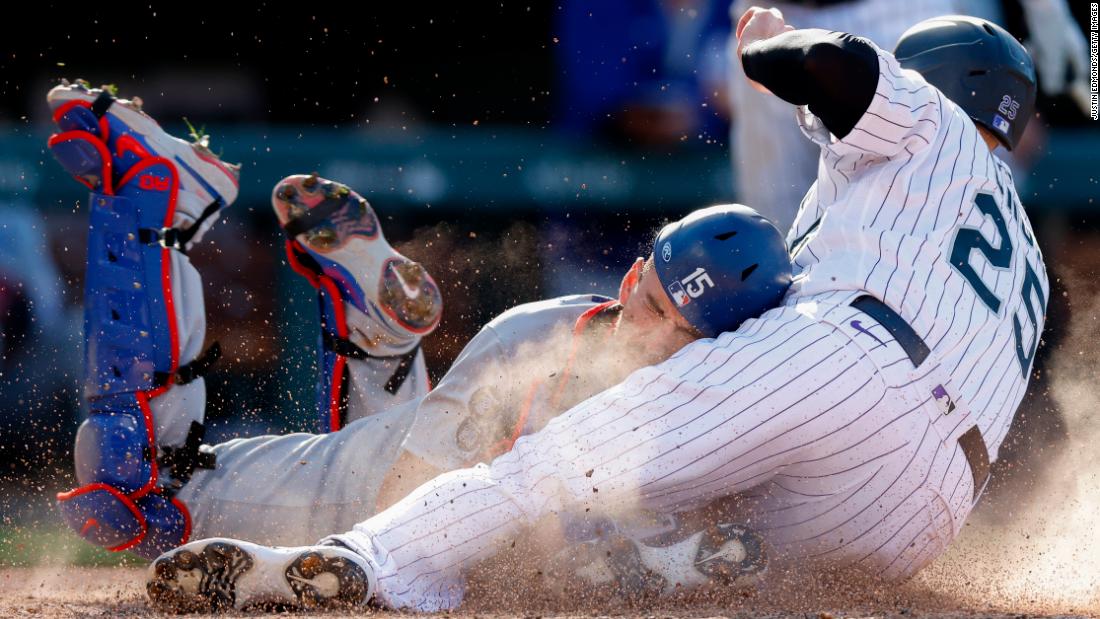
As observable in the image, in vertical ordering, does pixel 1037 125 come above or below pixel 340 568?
below

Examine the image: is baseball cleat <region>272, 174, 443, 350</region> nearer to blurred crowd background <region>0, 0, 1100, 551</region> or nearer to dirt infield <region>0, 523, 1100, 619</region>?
dirt infield <region>0, 523, 1100, 619</region>

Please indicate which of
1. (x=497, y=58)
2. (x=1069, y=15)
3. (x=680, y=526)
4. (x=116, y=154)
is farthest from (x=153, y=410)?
(x=1069, y=15)

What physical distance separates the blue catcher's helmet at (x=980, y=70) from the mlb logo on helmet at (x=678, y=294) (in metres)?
0.91

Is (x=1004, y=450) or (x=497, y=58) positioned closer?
(x=1004, y=450)

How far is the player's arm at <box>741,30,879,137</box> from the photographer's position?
2586 mm

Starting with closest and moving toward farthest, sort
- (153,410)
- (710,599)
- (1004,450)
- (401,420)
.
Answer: (710,599)
(401,420)
(153,410)
(1004,450)

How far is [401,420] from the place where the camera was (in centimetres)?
322

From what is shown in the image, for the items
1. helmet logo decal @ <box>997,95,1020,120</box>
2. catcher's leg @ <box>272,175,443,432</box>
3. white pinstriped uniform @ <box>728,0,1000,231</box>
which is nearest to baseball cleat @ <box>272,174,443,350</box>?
catcher's leg @ <box>272,175,443,432</box>

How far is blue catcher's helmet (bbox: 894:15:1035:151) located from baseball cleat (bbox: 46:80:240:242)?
1953 millimetres

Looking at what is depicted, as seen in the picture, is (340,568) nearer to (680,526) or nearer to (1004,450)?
(680,526)

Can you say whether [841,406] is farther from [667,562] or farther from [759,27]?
[759,27]

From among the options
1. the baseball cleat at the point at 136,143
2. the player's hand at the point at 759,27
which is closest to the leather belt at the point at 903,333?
the player's hand at the point at 759,27

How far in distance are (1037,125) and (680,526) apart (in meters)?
3.84

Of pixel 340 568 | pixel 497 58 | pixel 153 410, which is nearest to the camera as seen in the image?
pixel 340 568
